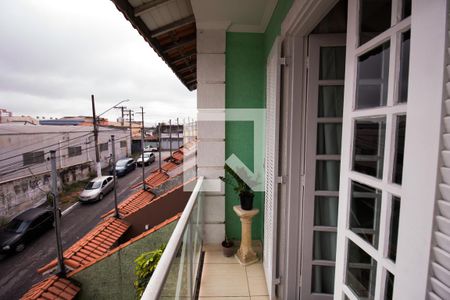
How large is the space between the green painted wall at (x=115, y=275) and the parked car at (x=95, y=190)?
9.08 meters

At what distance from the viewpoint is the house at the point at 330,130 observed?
0.55 m

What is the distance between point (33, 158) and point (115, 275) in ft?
33.9

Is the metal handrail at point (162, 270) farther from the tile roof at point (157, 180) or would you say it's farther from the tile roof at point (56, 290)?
the tile roof at point (157, 180)

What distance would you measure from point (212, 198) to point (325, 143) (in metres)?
1.62

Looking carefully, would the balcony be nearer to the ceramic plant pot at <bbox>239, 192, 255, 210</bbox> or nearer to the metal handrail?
the metal handrail

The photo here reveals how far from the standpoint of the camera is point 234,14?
2.52 m

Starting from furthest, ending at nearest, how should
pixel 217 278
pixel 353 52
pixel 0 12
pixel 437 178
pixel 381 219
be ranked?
pixel 0 12, pixel 217 278, pixel 353 52, pixel 381 219, pixel 437 178

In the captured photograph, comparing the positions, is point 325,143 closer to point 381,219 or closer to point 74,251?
point 381,219

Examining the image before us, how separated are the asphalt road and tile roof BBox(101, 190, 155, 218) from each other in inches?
112

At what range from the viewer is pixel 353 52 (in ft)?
3.07

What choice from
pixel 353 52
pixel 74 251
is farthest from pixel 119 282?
pixel 353 52

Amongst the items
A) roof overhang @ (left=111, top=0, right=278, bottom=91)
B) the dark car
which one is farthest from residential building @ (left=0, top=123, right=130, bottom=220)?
roof overhang @ (left=111, top=0, right=278, bottom=91)

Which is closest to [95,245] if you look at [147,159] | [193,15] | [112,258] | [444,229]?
[112,258]

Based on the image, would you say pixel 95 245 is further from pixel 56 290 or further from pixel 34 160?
pixel 34 160
